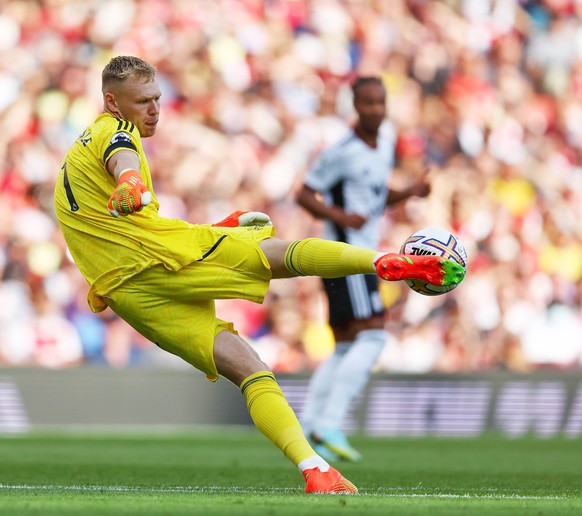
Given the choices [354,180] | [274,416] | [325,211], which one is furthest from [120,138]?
[354,180]

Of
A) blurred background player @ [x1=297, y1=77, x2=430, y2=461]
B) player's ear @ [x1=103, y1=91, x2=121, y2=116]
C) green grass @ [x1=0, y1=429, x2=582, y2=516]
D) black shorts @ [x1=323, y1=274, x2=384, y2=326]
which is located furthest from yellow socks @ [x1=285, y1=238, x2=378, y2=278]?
black shorts @ [x1=323, y1=274, x2=384, y2=326]

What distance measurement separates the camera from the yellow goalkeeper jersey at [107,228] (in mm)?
4531

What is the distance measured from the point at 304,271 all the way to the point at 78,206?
0.95m

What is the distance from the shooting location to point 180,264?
178 inches

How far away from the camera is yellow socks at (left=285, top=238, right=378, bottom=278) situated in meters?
4.36

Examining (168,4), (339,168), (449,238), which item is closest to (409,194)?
(339,168)

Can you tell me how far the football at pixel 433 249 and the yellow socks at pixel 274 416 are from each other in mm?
674

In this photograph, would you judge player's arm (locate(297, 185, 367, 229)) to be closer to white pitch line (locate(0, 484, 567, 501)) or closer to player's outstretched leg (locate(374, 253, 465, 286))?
white pitch line (locate(0, 484, 567, 501))

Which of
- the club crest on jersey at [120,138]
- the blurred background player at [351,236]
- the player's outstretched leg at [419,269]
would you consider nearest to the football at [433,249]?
the player's outstretched leg at [419,269]

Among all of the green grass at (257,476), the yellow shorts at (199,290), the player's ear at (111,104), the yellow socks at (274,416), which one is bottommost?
the green grass at (257,476)

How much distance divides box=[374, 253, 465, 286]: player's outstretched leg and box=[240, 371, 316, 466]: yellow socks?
0.68 m

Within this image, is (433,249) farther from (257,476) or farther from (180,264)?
(257,476)

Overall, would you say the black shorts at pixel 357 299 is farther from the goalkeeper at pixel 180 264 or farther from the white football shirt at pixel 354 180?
the goalkeeper at pixel 180 264

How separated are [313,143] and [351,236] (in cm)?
549
